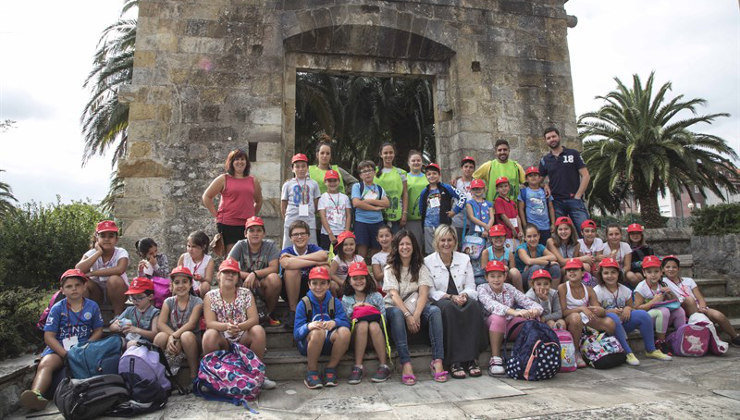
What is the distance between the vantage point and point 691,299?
5.04 metres

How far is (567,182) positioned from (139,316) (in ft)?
17.4

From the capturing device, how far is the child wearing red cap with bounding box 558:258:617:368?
4.55 m

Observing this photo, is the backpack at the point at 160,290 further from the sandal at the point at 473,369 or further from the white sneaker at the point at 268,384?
the sandal at the point at 473,369

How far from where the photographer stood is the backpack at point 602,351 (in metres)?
4.39

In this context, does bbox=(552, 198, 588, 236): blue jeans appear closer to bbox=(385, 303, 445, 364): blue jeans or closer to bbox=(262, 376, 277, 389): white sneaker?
bbox=(385, 303, 445, 364): blue jeans

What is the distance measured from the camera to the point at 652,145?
51.8ft

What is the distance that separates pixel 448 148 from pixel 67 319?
5998 mm

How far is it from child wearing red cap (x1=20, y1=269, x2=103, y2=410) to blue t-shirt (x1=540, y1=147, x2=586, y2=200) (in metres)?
5.50

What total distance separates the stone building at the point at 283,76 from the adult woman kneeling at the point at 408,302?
2.71m

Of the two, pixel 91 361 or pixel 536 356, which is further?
pixel 536 356

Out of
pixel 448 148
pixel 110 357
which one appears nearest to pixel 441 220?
pixel 448 148

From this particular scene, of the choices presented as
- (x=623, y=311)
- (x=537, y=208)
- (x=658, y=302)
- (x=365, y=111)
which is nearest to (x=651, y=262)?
(x=658, y=302)

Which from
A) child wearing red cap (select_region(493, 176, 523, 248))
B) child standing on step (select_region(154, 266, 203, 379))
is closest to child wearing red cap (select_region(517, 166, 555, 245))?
child wearing red cap (select_region(493, 176, 523, 248))

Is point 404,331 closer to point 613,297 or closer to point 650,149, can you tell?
point 613,297
